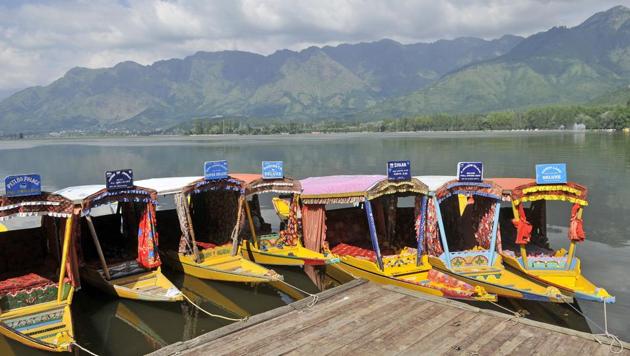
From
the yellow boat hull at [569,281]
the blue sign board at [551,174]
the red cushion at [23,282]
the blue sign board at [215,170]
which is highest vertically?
the blue sign board at [215,170]

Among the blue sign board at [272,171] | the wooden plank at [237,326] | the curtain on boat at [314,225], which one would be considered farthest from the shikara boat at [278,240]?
the wooden plank at [237,326]

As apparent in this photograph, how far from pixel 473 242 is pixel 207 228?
1178cm

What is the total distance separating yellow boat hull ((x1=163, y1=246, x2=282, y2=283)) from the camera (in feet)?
54.6

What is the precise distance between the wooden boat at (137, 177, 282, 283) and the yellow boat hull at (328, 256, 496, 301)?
2.77m

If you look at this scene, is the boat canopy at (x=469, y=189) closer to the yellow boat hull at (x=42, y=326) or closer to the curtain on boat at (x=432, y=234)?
the curtain on boat at (x=432, y=234)

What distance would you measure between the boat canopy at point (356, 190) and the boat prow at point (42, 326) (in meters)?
9.29

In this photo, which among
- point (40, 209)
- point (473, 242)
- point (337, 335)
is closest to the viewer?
point (337, 335)

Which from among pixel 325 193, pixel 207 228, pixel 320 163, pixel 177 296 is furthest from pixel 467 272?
pixel 320 163

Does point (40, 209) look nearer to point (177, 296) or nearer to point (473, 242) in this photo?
point (177, 296)

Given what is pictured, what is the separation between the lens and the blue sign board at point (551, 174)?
14906 mm

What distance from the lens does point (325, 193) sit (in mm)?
18016

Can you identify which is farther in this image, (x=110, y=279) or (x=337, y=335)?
(x=110, y=279)

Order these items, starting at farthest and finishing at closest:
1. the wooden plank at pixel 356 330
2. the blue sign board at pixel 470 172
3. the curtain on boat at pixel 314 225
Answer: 1. the curtain on boat at pixel 314 225
2. the blue sign board at pixel 470 172
3. the wooden plank at pixel 356 330

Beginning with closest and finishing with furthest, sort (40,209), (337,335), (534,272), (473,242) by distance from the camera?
(337,335)
(40,209)
(534,272)
(473,242)
